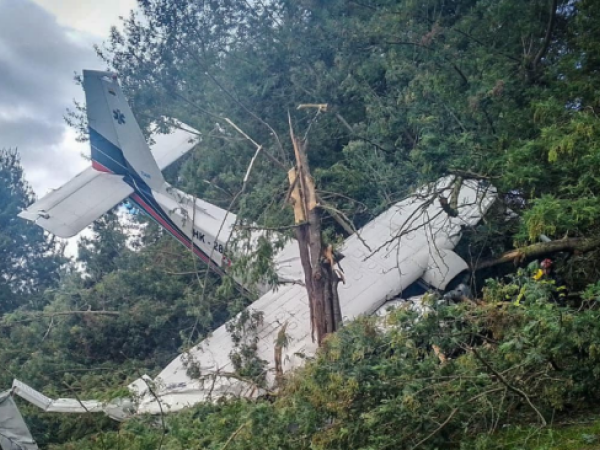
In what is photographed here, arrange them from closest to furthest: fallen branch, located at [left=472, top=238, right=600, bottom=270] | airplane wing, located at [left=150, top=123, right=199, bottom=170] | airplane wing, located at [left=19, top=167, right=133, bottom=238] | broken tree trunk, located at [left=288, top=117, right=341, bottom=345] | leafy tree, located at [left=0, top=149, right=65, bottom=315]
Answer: fallen branch, located at [left=472, top=238, right=600, bottom=270] → broken tree trunk, located at [left=288, top=117, right=341, bottom=345] → airplane wing, located at [left=19, top=167, right=133, bottom=238] → airplane wing, located at [left=150, top=123, right=199, bottom=170] → leafy tree, located at [left=0, top=149, right=65, bottom=315]

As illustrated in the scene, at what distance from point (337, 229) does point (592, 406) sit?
5.50 m

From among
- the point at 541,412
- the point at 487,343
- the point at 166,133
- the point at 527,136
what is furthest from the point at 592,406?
the point at 166,133

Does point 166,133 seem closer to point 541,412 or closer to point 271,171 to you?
point 271,171

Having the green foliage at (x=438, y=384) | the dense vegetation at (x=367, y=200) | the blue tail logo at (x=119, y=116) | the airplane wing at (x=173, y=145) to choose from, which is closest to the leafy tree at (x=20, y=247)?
the dense vegetation at (x=367, y=200)

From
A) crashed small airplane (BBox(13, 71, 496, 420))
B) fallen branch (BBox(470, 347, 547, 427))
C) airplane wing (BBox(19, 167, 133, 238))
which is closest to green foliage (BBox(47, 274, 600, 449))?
fallen branch (BBox(470, 347, 547, 427))

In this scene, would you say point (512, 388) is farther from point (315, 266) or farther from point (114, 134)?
point (114, 134)

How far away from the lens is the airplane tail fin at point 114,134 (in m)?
7.74

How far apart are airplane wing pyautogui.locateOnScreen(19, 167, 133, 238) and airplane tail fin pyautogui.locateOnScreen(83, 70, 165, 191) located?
0.74ft

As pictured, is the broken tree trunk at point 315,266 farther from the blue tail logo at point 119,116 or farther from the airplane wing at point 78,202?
the blue tail logo at point 119,116

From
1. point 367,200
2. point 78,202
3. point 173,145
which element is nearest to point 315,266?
point 367,200

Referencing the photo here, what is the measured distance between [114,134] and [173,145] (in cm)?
198

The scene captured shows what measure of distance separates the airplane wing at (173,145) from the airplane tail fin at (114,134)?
36.9 inches

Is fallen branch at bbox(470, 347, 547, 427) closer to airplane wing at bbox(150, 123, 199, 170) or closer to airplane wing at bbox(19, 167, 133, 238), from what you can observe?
airplane wing at bbox(19, 167, 133, 238)

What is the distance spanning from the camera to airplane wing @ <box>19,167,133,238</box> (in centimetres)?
727
